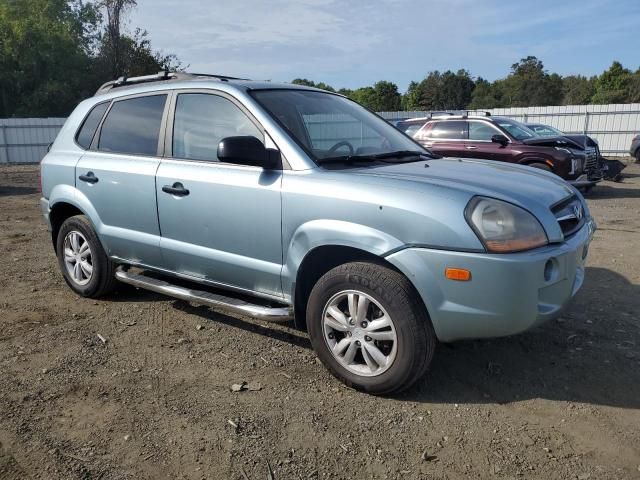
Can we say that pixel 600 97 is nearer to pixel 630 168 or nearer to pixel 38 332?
pixel 630 168

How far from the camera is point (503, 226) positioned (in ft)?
9.00

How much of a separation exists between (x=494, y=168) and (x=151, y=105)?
8.62 ft

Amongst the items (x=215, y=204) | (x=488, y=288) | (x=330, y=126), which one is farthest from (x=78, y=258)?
(x=488, y=288)

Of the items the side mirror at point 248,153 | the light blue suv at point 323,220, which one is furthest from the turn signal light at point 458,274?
the side mirror at point 248,153

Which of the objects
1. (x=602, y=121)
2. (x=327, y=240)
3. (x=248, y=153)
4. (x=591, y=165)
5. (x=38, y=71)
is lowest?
(x=591, y=165)

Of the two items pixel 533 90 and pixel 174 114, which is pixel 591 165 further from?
pixel 533 90

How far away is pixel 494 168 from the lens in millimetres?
3658

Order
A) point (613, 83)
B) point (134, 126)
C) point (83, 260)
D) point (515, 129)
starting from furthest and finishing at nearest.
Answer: point (613, 83)
point (515, 129)
point (83, 260)
point (134, 126)

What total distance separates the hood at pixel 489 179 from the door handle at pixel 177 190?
1269mm

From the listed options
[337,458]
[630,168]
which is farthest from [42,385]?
[630,168]

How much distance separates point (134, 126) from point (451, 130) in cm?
924

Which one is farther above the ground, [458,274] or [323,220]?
[323,220]

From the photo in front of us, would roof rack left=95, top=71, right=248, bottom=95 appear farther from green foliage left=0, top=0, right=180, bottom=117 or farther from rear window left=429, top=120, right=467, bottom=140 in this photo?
green foliage left=0, top=0, right=180, bottom=117

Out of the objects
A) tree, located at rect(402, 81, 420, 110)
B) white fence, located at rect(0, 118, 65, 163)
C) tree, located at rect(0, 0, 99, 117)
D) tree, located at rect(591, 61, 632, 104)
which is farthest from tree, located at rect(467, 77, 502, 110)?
white fence, located at rect(0, 118, 65, 163)
